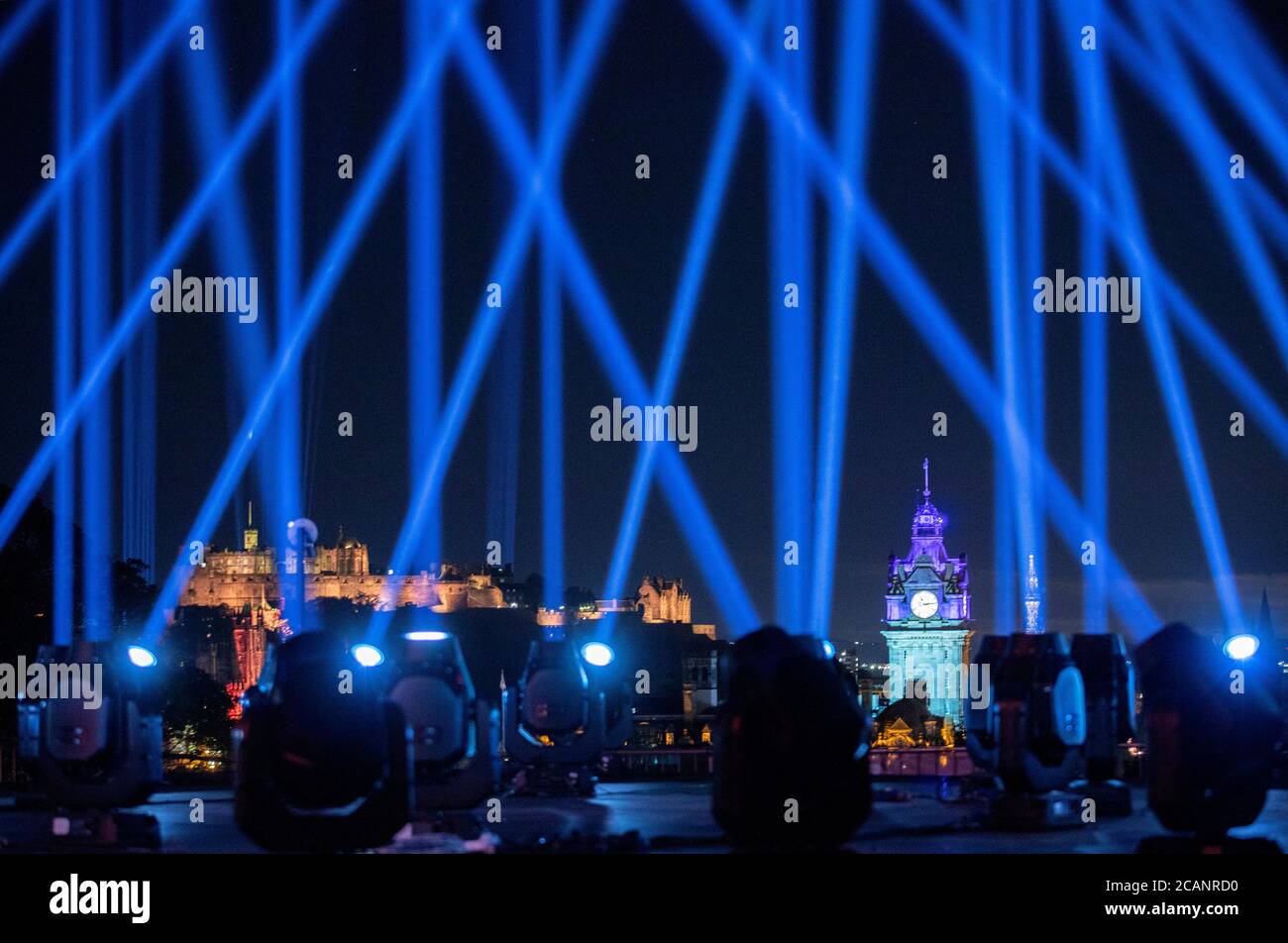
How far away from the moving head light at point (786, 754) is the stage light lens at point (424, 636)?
2747 millimetres

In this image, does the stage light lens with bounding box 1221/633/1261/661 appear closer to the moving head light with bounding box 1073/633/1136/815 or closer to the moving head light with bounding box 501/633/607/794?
the moving head light with bounding box 1073/633/1136/815

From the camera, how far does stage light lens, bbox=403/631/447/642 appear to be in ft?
42.9

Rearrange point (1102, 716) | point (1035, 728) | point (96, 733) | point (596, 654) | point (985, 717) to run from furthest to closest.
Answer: point (596, 654), point (985, 717), point (1102, 716), point (1035, 728), point (96, 733)

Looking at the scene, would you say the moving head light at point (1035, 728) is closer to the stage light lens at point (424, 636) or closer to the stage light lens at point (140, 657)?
the stage light lens at point (424, 636)

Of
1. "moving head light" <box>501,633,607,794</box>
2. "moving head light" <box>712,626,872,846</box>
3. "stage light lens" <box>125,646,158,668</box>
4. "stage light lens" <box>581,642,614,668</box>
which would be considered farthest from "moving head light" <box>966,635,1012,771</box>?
"stage light lens" <box>125,646,158,668</box>

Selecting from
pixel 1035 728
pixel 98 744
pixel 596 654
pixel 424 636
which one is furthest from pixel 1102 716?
pixel 98 744

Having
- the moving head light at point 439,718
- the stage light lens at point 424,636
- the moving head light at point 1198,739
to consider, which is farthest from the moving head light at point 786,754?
the stage light lens at point 424,636

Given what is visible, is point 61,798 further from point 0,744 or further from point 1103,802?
point 0,744

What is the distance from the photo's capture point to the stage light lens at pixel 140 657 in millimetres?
12978

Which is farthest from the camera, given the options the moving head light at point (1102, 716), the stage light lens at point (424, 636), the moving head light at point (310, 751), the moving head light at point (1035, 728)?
the moving head light at point (1102, 716)

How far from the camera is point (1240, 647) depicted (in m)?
12.7

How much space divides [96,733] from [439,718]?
2.35 meters

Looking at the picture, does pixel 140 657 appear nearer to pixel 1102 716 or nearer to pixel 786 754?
pixel 786 754
